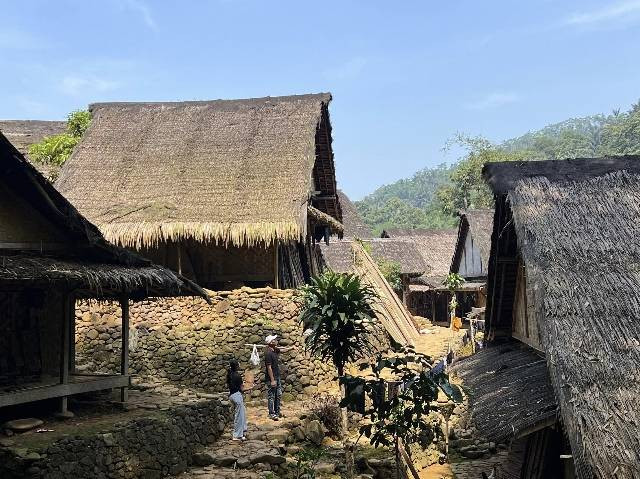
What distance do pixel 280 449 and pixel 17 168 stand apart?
5.83 m

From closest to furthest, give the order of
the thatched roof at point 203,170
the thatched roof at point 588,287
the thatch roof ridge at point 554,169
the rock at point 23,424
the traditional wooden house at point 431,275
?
the thatched roof at point 588,287
the thatch roof ridge at point 554,169
the rock at point 23,424
the thatched roof at point 203,170
the traditional wooden house at point 431,275

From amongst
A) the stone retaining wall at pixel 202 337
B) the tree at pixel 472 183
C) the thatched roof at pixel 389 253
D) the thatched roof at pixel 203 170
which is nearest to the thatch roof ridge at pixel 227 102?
the thatched roof at pixel 203 170

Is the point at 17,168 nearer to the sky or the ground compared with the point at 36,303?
nearer to the sky

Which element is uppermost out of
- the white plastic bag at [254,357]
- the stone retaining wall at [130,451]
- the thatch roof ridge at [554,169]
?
the thatch roof ridge at [554,169]

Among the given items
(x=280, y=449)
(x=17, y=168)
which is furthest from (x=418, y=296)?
(x=17, y=168)

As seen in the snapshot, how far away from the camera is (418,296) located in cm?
3472

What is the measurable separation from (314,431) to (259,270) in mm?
5180

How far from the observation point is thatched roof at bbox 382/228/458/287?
33500 millimetres

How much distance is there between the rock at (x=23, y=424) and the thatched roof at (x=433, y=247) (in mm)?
24968

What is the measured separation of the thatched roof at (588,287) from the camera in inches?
169

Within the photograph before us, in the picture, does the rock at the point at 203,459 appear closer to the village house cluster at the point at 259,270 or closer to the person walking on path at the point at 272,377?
the village house cluster at the point at 259,270

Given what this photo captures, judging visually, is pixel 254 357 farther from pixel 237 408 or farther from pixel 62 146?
pixel 62 146

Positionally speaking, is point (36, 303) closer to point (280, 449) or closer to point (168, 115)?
point (280, 449)

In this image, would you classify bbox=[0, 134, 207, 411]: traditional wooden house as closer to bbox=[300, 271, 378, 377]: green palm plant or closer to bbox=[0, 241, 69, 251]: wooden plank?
bbox=[0, 241, 69, 251]: wooden plank
